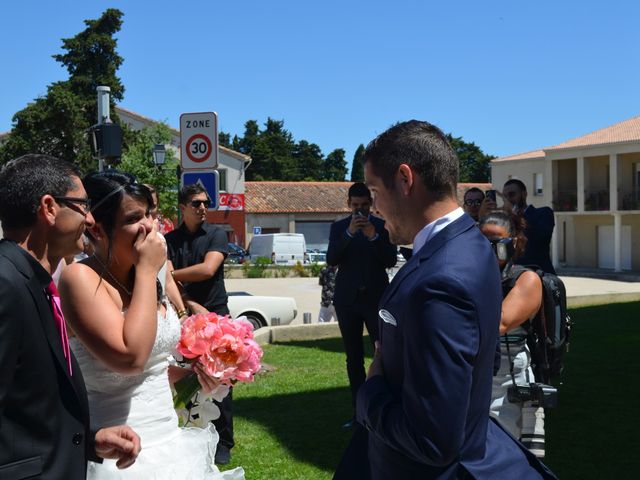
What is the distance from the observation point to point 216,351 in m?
3.57

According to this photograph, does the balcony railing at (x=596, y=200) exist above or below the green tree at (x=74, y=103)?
below

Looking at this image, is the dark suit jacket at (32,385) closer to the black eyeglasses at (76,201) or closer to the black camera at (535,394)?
the black eyeglasses at (76,201)

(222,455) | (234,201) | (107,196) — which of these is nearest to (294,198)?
(234,201)

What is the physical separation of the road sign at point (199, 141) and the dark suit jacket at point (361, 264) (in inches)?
118

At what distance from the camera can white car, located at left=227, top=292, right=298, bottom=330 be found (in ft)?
52.2

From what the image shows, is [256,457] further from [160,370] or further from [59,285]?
[59,285]

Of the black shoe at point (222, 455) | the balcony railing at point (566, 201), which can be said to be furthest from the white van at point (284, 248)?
the black shoe at point (222, 455)

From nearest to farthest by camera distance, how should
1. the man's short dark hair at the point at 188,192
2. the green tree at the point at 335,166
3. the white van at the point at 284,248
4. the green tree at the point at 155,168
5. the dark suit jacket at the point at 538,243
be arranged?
the dark suit jacket at the point at 538,243 → the man's short dark hair at the point at 188,192 → the green tree at the point at 155,168 → the white van at the point at 284,248 → the green tree at the point at 335,166

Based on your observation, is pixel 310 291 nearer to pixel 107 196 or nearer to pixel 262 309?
pixel 262 309

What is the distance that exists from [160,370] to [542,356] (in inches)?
106

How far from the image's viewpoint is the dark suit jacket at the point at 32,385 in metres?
2.19

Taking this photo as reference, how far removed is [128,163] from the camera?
147 feet

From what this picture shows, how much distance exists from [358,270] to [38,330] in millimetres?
5285

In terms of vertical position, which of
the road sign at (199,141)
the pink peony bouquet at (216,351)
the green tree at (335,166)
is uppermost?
the green tree at (335,166)
